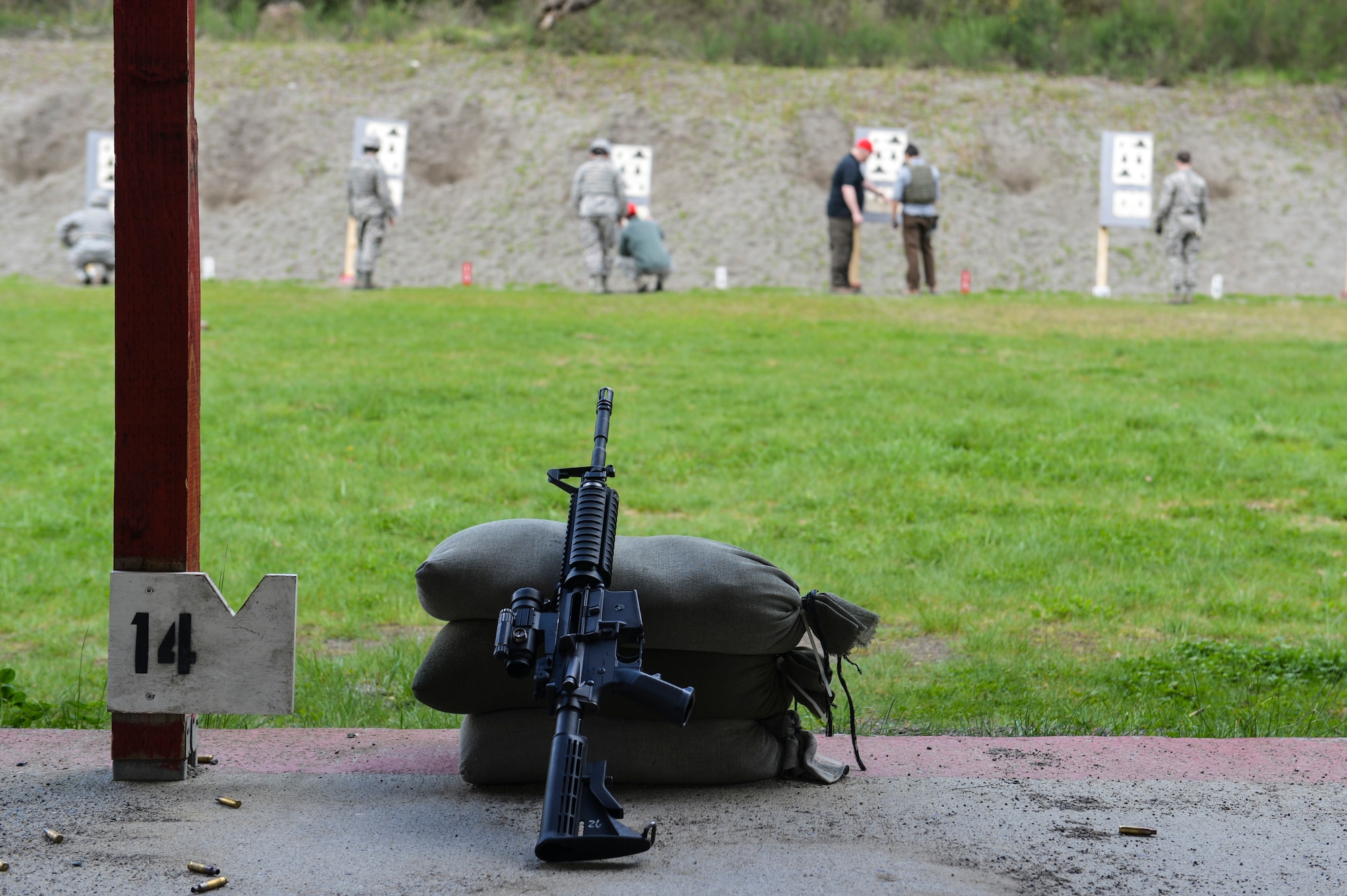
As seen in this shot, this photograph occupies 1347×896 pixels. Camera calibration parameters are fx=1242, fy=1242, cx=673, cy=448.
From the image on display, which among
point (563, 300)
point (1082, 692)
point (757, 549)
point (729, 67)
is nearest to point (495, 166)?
point (729, 67)

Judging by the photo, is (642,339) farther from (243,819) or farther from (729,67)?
(729,67)

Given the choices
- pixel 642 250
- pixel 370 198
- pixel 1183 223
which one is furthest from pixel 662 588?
pixel 1183 223

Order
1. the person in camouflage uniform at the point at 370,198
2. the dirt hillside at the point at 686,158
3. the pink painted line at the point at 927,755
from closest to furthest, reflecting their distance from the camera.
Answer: the pink painted line at the point at 927,755 < the person in camouflage uniform at the point at 370,198 < the dirt hillside at the point at 686,158

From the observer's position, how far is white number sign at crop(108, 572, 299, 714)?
3.34 metres

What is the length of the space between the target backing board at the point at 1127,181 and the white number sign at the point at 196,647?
20203mm

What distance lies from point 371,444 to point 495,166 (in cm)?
1940

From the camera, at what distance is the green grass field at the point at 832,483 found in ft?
16.5

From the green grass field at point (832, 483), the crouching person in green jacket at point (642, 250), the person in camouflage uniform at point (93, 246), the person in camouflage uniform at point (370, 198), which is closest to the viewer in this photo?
the green grass field at point (832, 483)

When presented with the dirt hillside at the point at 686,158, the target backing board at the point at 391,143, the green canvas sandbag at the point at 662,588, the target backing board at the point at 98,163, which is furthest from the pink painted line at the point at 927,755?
the target backing board at the point at 98,163

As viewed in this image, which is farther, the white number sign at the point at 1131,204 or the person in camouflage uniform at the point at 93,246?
the white number sign at the point at 1131,204

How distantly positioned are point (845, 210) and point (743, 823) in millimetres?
15101

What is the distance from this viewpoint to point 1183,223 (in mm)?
17438

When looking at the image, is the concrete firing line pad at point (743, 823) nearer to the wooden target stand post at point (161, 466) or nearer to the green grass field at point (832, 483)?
the wooden target stand post at point (161, 466)

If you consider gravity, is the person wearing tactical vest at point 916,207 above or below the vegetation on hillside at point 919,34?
below
